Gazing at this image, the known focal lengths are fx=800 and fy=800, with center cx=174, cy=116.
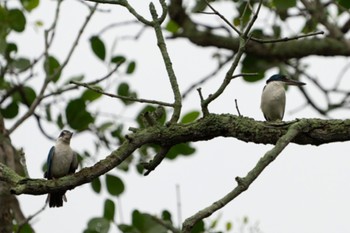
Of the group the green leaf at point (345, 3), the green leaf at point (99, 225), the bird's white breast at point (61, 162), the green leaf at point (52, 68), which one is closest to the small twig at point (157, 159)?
the green leaf at point (99, 225)

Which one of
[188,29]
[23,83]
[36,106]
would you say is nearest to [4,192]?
[36,106]

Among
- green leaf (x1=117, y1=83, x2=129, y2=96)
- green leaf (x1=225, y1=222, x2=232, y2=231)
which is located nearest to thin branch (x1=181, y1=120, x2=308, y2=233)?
green leaf (x1=117, y1=83, x2=129, y2=96)

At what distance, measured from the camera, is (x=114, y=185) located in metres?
6.19

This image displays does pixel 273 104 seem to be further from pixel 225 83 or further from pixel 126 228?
pixel 225 83

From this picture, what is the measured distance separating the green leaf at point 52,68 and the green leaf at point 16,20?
1.16ft

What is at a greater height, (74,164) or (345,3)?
(345,3)

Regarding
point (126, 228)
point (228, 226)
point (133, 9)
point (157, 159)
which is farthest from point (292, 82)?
point (157, 159)

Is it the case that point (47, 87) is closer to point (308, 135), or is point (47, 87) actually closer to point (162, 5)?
point (162, 5)

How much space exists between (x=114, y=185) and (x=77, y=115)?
635 mm

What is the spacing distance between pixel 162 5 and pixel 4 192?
201 cm

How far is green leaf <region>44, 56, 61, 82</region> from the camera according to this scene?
20.5 feet

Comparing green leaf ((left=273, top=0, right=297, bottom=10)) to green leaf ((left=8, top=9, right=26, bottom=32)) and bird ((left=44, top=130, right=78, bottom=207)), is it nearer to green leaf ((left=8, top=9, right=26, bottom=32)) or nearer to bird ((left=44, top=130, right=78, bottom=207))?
bird ((left=44, top=130, right=78, bottom=207))

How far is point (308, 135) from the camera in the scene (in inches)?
134

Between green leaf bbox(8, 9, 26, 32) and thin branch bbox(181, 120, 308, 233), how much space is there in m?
3.85
